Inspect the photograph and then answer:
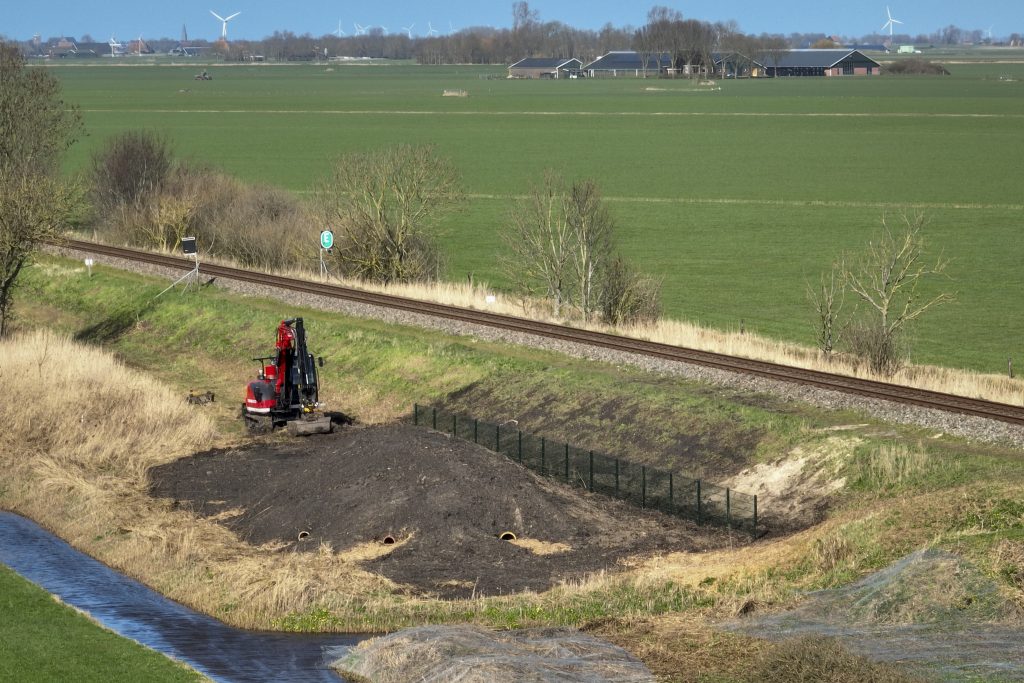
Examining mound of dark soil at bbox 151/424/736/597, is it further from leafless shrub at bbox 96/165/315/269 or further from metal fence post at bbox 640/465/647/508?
leafless shrub at bbox 96/165/315/269

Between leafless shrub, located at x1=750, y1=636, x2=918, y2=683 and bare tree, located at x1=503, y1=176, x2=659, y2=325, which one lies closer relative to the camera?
leafless shrub, located at x1=750, y1=636, x2=918, y2=683

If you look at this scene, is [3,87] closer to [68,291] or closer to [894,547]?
[68,291]

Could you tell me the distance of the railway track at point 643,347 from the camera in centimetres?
3962

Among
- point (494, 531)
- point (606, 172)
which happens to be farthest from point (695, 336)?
point (606, 172)

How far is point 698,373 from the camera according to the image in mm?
45188

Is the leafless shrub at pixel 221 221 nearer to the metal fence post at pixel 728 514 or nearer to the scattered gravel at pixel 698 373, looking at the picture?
the scattered gravel at pixel 698 373

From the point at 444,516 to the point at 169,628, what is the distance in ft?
23.2

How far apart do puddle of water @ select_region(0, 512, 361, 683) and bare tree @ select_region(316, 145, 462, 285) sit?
32.4m

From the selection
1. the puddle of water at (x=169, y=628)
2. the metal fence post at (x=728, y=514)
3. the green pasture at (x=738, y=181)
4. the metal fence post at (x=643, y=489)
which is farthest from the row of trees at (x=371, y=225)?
the puddle of water at (x=169, y=628)

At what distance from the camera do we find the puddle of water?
27234 millimetres

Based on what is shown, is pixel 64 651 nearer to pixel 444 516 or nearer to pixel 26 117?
pixel 444 516

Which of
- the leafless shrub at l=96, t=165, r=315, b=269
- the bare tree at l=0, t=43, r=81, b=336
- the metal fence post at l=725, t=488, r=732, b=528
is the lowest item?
the metal fence post at l=725, t=488, r=732, b=528

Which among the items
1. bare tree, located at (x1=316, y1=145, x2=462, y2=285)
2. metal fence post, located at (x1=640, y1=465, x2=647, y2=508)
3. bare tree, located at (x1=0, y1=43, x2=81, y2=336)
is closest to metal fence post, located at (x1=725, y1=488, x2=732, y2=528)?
→ metal fence post, located at (x1=640, y1=465, x2=647, y2=508)

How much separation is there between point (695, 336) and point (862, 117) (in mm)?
146649
